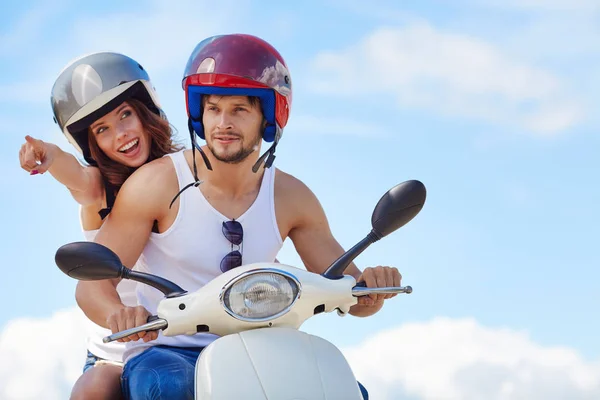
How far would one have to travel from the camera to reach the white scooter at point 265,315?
2.84 m

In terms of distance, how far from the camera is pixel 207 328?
3.06m

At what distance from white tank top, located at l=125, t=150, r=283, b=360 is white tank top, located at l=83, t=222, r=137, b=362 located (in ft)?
0.57

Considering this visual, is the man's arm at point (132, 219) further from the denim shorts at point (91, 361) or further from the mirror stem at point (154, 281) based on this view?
the mirror stem at point (154, 281)

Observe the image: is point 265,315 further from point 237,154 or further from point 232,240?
point 237,154

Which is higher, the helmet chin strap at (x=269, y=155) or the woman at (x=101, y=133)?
the woman at (x=101, y=133)

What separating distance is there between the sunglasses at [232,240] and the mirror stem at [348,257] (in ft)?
2.33

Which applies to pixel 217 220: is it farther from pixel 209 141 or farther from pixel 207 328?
pixel 207 328

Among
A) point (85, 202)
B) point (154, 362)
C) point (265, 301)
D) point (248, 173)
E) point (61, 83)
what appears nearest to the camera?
point (265, 301)

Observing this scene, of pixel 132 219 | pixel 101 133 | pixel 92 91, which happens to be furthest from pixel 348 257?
pixel 92 91

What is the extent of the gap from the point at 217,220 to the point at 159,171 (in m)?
0.36

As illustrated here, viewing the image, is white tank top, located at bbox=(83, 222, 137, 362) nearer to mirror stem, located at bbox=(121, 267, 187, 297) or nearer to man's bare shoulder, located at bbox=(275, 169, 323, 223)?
man's bare shoulder, located at bbox=(275, 169, 323, 223)

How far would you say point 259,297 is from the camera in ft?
9.77

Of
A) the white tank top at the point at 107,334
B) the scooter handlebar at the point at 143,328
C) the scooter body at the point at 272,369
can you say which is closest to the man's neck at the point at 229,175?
the white tank top at the point at 107,334

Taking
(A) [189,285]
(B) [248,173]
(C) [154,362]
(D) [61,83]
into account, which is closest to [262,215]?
(B) [248,173]
